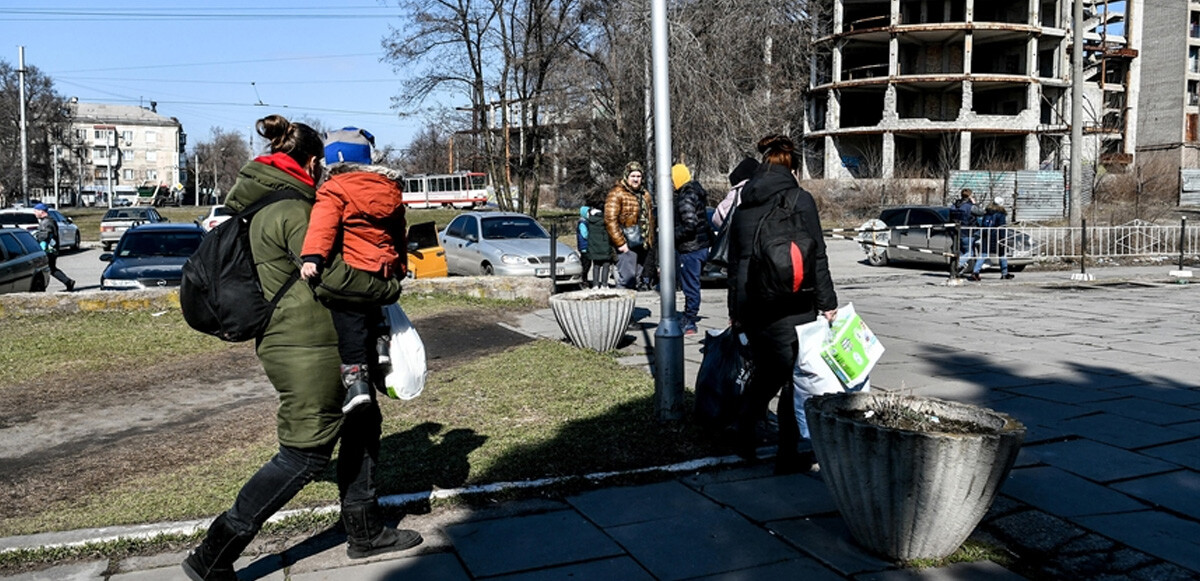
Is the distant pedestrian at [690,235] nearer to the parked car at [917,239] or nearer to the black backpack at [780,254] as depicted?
the black backpack at [780,254]

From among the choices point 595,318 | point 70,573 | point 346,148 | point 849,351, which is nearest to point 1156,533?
point 849,351

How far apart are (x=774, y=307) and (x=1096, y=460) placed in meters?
1.95

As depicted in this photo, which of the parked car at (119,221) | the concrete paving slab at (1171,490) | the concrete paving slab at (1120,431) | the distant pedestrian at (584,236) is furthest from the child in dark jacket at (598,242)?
the parked car at (119,221)

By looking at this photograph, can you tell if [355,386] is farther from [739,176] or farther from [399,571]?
[739,176]

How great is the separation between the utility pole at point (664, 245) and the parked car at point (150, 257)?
949cm

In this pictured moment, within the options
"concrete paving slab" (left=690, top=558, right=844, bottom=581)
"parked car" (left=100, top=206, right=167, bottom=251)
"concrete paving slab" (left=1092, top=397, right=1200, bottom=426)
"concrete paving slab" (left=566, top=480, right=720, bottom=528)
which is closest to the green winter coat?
"concrete paving slab" (left=566, top=480, right=720, bottom=528)

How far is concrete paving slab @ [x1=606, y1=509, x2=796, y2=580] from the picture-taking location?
12.3 ft

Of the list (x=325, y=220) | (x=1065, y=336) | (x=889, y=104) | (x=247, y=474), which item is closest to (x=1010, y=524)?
(x=325, y=220)

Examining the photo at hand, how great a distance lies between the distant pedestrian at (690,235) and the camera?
9.05 meters

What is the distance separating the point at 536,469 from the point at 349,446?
1365 mm

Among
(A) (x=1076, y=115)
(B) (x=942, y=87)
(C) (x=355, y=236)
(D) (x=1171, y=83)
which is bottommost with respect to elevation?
(C) (x=355, y=236)

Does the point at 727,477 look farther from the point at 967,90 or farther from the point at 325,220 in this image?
the point at 967,90

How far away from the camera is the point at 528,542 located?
4066 mm

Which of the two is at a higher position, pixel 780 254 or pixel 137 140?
pixel 137 140
